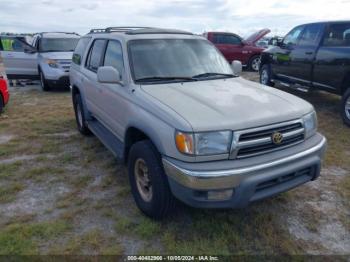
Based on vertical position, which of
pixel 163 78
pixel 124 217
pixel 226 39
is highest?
pixel 226 39

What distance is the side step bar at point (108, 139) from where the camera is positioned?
3.85 m

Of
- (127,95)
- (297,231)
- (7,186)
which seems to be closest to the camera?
(297,231)

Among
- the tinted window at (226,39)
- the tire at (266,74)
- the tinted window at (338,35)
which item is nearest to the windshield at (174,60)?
the tinted window at (338,35)

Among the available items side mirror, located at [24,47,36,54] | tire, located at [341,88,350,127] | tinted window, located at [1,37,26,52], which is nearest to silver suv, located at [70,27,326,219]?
tire, located at [341,88,350,127]

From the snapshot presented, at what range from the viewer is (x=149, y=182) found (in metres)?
3.22

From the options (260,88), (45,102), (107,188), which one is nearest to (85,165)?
(107,188)

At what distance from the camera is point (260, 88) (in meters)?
3.73

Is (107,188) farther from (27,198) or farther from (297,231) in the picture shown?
(297,231)

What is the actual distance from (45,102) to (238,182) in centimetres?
779

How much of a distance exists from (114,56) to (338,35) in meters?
5.22

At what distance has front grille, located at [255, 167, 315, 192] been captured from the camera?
2766 millimetres

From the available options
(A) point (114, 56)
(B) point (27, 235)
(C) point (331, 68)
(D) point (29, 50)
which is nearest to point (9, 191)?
(B) point (27, 235)

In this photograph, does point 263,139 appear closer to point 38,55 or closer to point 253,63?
point 38,55

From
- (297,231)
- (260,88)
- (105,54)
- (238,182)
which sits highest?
(105,54)
